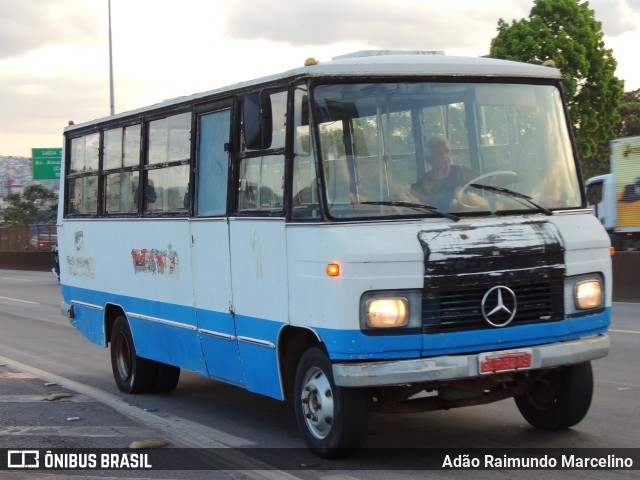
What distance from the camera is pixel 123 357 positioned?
36.2 ft

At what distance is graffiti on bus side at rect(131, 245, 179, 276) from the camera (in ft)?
31.0

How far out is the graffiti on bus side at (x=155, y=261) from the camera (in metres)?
9.45

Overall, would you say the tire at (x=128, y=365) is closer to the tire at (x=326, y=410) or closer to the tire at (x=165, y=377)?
the tire at (x=165, y=377)

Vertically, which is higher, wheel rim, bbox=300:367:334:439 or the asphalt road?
wheel rim, bbox=300:367:334:439

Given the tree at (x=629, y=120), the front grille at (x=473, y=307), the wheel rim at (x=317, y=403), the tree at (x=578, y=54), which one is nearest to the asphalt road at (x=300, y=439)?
the wheel rim at (x=317, y=403)

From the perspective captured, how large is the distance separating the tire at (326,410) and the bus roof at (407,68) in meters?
1.84

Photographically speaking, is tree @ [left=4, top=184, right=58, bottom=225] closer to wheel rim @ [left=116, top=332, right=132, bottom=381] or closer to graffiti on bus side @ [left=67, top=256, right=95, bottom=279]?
graffiti on bus side @ [left=67, top=256, right=95, bottom=279]

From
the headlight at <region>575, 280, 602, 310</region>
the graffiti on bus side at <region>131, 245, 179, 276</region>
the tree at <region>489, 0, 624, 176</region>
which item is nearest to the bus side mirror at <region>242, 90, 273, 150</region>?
the graffiti on bus side at <region>131, 245, 179, 276</region>

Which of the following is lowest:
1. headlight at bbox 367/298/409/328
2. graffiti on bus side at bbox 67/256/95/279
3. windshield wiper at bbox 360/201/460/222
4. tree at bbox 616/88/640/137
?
headlight at bbox 367/298/409/328

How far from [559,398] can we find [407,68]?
2538 mm

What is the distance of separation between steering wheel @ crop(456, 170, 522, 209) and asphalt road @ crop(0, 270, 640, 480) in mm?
1713

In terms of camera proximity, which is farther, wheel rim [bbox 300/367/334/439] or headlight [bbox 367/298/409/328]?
wheel rim [bbox 300/367/334/439]

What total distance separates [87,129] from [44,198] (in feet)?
222

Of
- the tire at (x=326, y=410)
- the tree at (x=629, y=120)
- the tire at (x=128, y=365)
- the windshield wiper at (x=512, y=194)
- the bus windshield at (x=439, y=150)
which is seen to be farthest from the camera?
the tree at (x=629, y=120)
